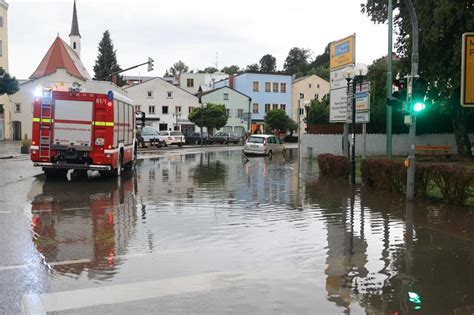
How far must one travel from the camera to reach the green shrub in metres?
18.4

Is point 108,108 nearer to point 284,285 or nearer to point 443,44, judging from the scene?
point 284,285

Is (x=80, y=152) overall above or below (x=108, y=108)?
below

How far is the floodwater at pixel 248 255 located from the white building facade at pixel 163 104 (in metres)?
63.0

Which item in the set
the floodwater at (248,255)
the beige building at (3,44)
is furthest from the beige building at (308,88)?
the floodwater at (248,255)

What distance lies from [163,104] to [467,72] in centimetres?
6851

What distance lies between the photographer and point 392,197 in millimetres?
13852

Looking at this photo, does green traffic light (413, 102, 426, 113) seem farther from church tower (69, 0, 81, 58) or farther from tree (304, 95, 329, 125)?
church tower (69, 0, 81, 58)

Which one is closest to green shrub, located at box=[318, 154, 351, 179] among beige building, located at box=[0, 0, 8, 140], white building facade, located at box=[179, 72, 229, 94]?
beige building, located at box=[0, 0, 8, 140]

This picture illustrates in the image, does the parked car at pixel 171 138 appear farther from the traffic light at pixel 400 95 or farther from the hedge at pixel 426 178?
the traffic light at pixel 400 95

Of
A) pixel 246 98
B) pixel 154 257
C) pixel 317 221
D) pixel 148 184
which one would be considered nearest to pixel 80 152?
pixel 148 184

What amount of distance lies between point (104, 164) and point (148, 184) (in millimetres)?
1589

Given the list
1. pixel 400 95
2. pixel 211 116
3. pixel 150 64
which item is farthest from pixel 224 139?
pixel 400 95

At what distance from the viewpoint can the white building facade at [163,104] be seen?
7625cm

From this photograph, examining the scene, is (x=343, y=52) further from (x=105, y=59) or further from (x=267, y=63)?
(x=267, y=63)
